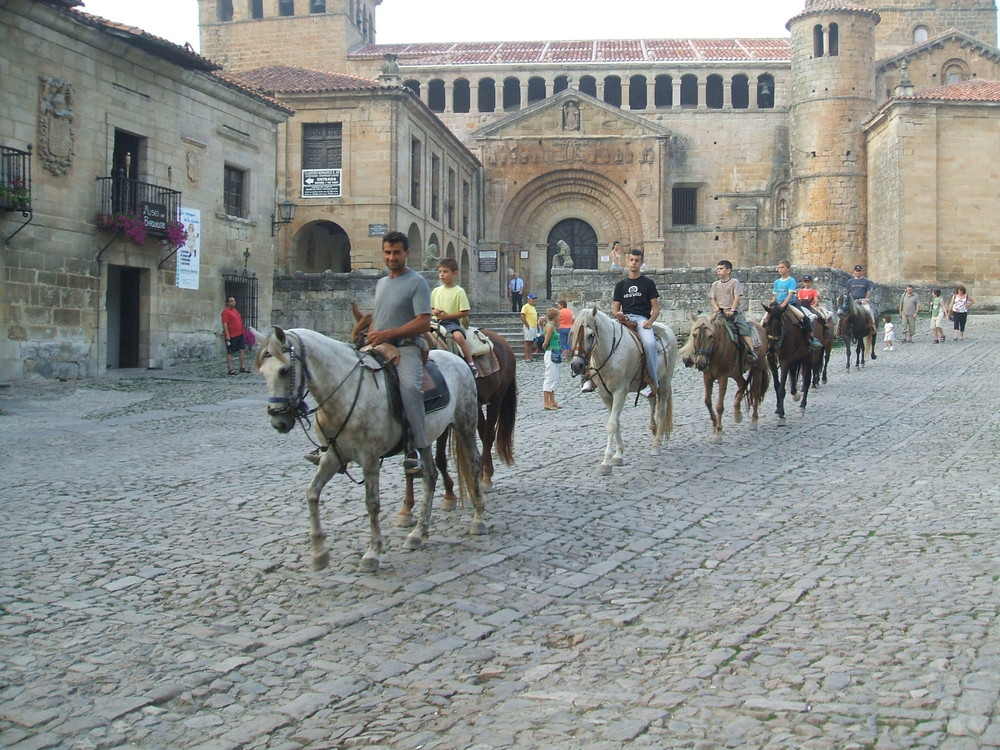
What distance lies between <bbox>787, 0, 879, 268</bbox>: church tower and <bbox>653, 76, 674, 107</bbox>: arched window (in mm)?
6298

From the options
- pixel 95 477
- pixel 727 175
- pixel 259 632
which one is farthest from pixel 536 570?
pixel 727 175

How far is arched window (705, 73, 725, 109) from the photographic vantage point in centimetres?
4759

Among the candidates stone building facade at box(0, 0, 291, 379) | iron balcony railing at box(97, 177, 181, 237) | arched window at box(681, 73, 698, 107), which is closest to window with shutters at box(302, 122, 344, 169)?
stone building facade at box(0, 0, 291, 379)

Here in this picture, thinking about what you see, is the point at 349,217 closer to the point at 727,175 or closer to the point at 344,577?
the point at 727,175

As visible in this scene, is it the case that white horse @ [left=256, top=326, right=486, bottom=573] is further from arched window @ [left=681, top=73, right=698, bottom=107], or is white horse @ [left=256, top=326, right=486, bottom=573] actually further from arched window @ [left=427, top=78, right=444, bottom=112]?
arched window @ [left=681, top=73, right=698, bottom=107]

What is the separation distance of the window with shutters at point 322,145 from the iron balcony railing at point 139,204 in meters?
11.3

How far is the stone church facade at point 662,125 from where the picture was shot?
42.8 m

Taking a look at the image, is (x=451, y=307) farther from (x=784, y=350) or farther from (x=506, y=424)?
(x=784, y=350)

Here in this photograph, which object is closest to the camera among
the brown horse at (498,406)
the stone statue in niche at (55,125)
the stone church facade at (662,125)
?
the brown horse at (498,406)

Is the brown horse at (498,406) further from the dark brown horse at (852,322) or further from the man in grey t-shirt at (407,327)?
the dark brown horse at (852,322)

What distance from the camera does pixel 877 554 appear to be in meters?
6.32

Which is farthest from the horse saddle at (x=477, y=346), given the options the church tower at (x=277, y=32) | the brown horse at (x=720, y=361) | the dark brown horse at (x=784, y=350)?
the church tower at (x=277, y=32)

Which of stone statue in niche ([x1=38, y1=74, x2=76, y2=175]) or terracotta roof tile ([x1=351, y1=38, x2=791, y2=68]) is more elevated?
terracotta roof tile ([x1=351, y1=38, x2=791, y2=68])

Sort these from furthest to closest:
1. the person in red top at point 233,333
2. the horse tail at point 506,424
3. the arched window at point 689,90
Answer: the arched window at point 689,90 → the person in red top at point 233,333 → the horse tail at point 506,424
